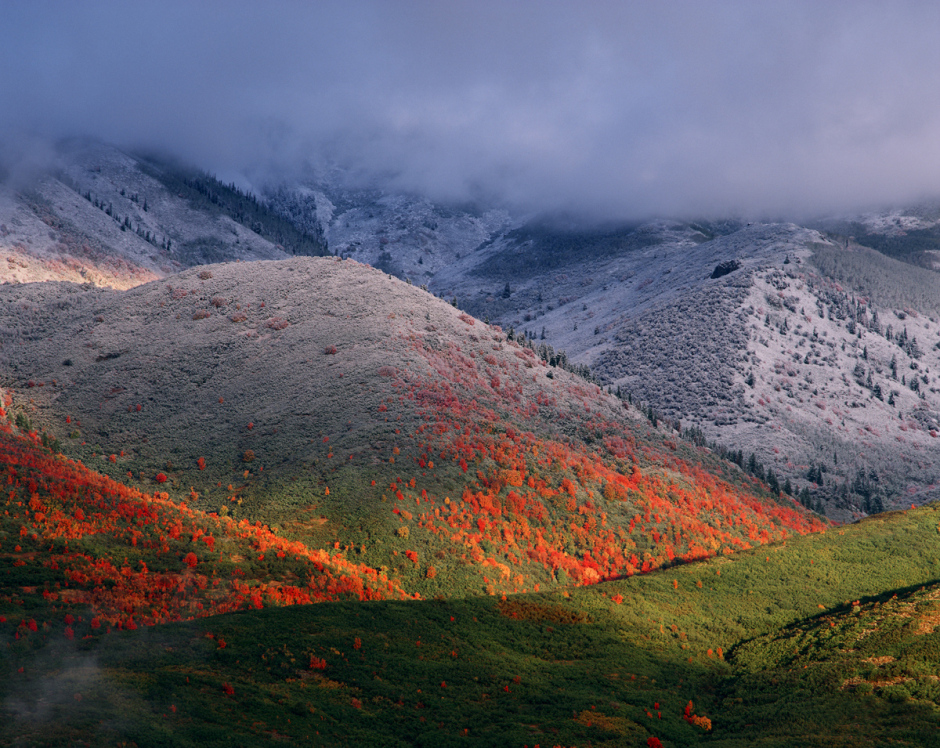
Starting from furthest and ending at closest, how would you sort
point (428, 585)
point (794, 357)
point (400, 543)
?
point (794, 357)
point (400, 543)
point (428, 585)

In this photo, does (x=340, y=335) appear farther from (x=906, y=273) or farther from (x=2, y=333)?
(x=906, y=273)

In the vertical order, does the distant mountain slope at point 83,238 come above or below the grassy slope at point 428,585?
above

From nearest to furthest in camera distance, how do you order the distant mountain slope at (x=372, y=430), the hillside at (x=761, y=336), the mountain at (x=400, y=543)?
1. the mountain at (x=400, y=543)
2. the distant mountain slope at (x=372, y=430)
3. the hillside at (x=761, y=336)

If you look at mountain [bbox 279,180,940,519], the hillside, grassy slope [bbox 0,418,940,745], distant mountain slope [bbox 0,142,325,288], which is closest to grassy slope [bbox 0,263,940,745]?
grassy slope [bbox 0,418,940,745]

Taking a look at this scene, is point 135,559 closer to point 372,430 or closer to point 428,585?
point 428,585

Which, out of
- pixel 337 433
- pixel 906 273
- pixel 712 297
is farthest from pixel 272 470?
pixel 906 273

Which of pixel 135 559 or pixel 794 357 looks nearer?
pixel 135 559

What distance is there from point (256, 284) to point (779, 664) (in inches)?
2686

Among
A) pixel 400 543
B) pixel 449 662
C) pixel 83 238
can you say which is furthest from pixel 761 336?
pixel 83 238

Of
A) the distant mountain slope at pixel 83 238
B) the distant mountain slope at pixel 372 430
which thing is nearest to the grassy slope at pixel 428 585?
the distant mountain slope at pixel 372 430

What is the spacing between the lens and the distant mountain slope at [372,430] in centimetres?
4825

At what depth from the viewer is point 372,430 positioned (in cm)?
5656

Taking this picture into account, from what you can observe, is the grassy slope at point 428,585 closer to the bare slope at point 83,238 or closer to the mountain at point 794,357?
the mountain at point 794,357

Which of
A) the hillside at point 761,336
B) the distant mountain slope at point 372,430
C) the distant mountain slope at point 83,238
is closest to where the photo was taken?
the distant mountain slope at point 372,430
